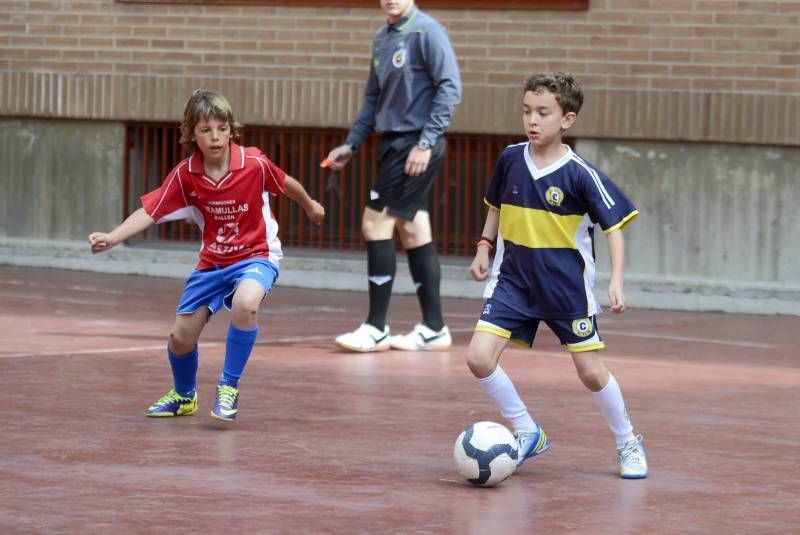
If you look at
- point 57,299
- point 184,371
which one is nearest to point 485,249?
point 184,371

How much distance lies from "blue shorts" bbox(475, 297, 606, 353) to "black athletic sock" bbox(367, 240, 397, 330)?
352cm

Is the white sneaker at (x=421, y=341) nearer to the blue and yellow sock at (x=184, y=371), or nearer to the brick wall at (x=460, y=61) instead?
the blue and yellow sock at (x=184, y=371)

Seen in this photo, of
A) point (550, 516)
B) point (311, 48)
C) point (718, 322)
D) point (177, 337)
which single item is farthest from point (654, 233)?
point (550, 516)

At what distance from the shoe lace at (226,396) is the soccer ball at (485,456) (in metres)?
1.38

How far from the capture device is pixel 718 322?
39.1 feet

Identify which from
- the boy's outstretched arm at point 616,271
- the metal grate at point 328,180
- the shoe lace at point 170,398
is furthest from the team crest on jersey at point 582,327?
the metal grate at point 328,180

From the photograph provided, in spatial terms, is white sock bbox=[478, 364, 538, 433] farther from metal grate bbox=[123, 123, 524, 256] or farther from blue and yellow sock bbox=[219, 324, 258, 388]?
metal grate bbox=[123, 123, 524, 256]

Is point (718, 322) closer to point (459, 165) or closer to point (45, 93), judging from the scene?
point (459, 165)

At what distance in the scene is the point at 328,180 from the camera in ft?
45.8

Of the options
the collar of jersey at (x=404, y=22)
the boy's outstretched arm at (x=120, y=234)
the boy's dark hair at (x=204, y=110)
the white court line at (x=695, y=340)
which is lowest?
the white court line at (x=695, y=340)

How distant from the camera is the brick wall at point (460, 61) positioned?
12375 millimetres

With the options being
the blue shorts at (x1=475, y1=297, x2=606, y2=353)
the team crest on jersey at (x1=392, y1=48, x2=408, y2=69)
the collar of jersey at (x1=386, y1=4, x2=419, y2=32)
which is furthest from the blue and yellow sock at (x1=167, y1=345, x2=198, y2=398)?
the collar of jersey at (x1=386, y1=4, x2=419, y2=32)

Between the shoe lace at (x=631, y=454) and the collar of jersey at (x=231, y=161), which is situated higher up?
the collar of jersey at (x=231, y=161)

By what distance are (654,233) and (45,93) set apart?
5378 millimetres
